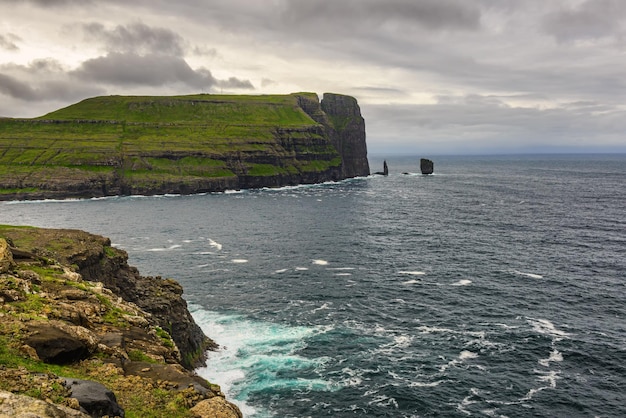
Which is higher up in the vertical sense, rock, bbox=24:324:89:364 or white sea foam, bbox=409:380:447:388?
rock, bbox=24:324:89:364

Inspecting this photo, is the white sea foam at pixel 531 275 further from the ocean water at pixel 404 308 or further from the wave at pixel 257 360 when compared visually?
the wave at pixel 257 360

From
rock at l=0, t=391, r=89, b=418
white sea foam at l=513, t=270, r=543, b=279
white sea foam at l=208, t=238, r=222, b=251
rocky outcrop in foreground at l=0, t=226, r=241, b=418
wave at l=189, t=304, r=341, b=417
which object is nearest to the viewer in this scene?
rock at l=0, t=391, r=89, b=418

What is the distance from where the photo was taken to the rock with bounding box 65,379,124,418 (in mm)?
18250

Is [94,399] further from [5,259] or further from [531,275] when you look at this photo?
[531,275]

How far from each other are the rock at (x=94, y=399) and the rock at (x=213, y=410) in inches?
161

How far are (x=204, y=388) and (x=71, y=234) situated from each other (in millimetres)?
43466

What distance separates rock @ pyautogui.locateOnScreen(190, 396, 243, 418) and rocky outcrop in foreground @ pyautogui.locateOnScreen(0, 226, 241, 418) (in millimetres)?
51

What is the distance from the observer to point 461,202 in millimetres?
180375

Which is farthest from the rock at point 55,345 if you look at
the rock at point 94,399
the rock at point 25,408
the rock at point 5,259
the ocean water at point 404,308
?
the ocean water at point 404,308

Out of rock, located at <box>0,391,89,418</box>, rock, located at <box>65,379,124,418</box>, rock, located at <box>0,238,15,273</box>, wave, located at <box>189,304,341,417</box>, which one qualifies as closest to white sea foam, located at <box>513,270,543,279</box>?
wave, located at <box>189,304,341,417</box>

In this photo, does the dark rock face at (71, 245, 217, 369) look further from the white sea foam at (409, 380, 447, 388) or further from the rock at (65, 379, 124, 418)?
the rock at (65, 379, 124, 418)

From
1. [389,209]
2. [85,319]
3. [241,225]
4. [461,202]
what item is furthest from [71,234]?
[461,202]

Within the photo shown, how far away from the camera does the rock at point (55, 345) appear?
23.2 metres

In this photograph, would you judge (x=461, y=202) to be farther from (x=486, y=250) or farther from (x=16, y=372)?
(x=16, y=372)
